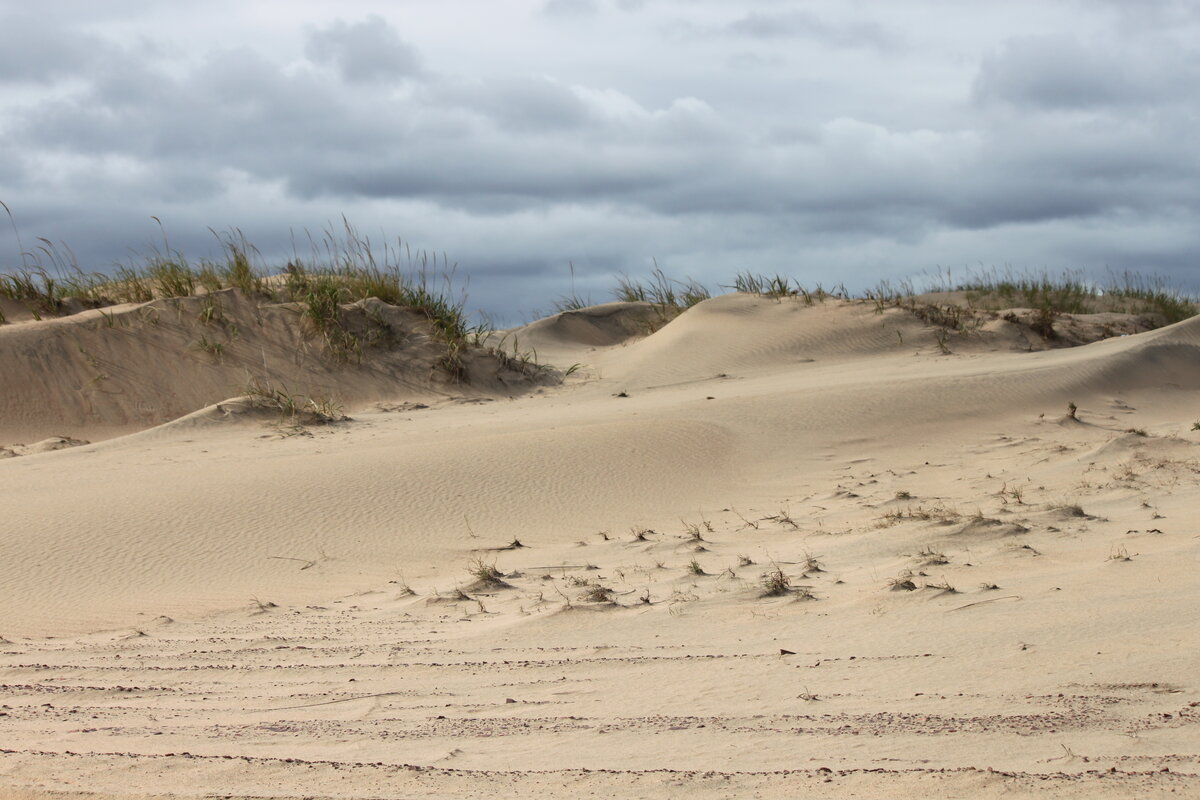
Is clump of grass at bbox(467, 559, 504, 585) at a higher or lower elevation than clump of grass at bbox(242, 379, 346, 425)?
lower

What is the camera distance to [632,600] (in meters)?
4.20

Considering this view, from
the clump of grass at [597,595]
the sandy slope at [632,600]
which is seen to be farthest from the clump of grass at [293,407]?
the clump of grass at [597,595]

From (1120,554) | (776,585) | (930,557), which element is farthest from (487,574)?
(1120,554)

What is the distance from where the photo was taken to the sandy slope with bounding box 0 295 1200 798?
2.44 meters

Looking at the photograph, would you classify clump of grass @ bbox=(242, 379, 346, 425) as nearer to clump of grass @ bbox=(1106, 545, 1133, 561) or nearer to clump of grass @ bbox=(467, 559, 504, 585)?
clump of grass @ bbox=(467, 559, 504, 585)

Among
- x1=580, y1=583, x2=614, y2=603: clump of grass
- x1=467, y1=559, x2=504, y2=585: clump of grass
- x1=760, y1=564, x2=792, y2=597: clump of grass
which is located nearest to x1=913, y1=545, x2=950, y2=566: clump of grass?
x1=760, y1=564, x2=792, y2=597: clump of grass

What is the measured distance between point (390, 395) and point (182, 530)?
16.4 feet

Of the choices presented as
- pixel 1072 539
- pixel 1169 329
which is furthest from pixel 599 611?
pixel 1169 329

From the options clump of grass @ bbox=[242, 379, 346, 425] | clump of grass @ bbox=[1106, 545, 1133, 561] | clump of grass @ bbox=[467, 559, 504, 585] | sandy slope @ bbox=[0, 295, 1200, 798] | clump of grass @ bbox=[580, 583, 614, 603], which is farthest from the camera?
clump of grass @ bbox=[242, 379, 346, 425]

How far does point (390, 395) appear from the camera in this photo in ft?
35.4

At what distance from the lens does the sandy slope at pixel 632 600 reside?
2436mm

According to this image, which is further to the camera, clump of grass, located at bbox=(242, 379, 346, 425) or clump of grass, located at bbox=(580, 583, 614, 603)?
clump of grass, located at bbox=(242, 379, 346, 425)

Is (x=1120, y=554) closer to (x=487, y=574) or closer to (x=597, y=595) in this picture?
(x=597, y=595)

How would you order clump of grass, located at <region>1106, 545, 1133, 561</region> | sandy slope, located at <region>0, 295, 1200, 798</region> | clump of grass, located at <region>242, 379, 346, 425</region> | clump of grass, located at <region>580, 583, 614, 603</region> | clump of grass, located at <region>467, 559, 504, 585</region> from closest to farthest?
sandy slope, located at <region>0, 295, 1200, 798</region> < clump of grass, located at <region>1106, 545, 1133, 561</region> < clump of grass, located at <region>580, 583, 614, 603</region> < clump of grass, located at <region>467, 559, 504, 585</region> < clump of grass, located at <region>242, 379, 346, 425</region>
